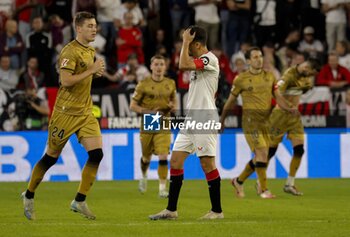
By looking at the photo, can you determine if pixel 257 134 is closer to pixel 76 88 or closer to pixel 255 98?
pixel 255 98

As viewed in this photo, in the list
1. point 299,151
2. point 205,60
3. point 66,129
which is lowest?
point 299,151

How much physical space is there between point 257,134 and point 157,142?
184cm

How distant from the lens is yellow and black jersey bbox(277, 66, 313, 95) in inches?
650

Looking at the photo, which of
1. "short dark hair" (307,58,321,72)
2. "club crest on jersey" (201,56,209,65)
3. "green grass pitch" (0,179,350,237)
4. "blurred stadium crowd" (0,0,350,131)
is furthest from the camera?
"blurred stadium crowd" (0,0,350,131)

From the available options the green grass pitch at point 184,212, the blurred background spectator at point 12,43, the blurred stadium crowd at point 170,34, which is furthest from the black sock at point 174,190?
the blurred background spectator at point 12,43

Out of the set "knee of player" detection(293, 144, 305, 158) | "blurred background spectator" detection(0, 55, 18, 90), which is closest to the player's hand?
"knee of player" detection(293, 144, 305, 158)

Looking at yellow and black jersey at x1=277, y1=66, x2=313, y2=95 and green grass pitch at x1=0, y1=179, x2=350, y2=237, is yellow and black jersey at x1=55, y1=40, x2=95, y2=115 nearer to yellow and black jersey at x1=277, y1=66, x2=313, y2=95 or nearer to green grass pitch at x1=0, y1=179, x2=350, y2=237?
green grass pitch at x1=0, y1=179, x2=350, y2=237

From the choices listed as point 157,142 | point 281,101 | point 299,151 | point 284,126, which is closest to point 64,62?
point 157,142

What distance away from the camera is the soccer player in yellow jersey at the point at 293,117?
16.4 meters

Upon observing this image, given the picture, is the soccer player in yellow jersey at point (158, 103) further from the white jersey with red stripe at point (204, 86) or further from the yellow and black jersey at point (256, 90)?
the white jersey with red stripe at point (204, 86)

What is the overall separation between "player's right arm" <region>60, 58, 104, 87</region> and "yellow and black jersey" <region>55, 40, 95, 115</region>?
0.11m

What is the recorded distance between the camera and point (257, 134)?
1567 centimetres

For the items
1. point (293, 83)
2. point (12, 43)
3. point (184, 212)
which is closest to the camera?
point (184, 212)

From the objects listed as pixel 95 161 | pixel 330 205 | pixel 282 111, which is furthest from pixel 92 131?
pixel 282 111
